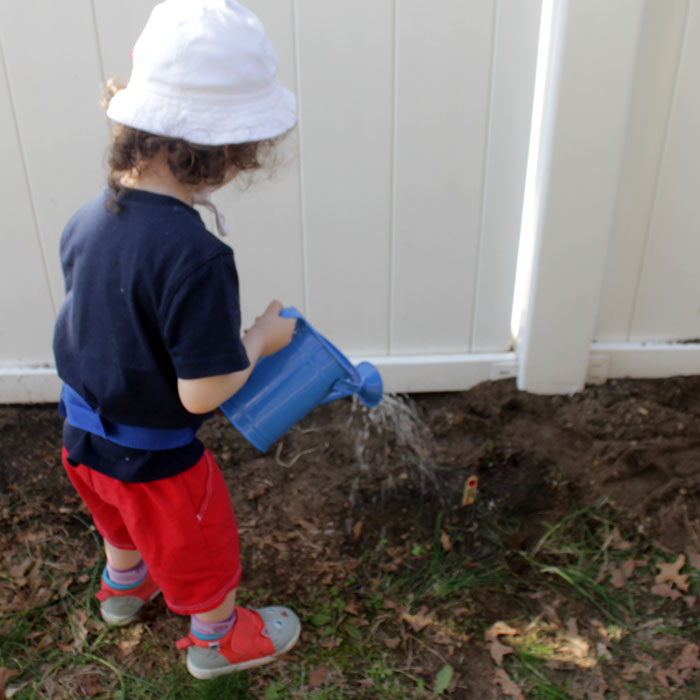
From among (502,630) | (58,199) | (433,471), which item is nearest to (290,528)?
(433,471)

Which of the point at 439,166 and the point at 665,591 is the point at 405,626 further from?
the point at 439,166

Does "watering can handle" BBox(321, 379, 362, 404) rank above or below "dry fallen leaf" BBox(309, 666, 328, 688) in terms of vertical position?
above

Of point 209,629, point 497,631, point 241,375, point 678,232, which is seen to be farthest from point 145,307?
point 678,232

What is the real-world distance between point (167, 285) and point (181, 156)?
24 centimetres

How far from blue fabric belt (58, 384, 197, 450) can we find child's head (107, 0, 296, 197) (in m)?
0.53

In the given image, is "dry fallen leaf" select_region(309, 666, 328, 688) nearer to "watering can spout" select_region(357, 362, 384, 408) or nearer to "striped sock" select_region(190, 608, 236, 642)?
"striped sock" select_region(190, 608, 236, 642)

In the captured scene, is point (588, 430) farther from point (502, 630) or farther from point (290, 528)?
point (290, 528)

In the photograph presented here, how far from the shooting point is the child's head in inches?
49.4

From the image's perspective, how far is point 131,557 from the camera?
195cm

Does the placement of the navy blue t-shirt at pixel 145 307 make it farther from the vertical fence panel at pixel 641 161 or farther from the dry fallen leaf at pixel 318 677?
the vertical fence panel at pixel 641 161

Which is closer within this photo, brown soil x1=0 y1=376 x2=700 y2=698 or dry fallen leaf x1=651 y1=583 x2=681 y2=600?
dry fallen leaf x1=651 y1=583 x2=681 y2=600

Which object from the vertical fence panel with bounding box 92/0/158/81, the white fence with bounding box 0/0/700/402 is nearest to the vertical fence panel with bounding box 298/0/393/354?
the white fence with bounding box 0/0/700/402

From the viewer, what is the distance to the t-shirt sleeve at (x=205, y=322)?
4.19ft

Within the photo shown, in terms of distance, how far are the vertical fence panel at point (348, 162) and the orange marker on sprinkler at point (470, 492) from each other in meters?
0.71
